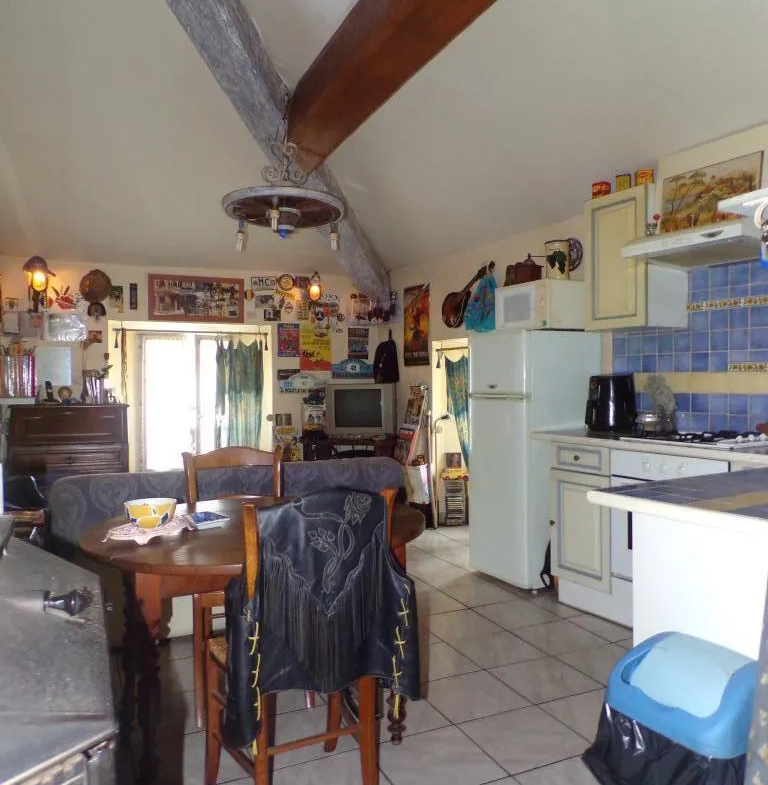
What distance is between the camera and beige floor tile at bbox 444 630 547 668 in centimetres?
287

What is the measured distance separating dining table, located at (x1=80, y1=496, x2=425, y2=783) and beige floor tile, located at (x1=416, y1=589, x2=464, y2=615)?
1276 mm

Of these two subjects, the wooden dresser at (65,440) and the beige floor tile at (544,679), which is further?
the wooden dresser at (65,440)

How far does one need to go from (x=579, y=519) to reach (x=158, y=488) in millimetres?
2102

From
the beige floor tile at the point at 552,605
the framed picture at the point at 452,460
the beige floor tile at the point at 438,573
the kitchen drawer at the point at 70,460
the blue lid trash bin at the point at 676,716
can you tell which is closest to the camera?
the blue lid trash bin at the point at 676,716

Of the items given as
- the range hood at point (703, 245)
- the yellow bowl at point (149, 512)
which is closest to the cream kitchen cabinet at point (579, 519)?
the range hood at point (703, 245)

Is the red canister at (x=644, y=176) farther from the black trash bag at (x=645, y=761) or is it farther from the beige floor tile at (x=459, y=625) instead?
the black trash bag at (x=645, y=761)

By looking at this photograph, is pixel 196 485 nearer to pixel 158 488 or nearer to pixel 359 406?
pixel 158 488

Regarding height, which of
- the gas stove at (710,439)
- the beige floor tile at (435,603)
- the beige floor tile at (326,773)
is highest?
the gas stove at (710,439)

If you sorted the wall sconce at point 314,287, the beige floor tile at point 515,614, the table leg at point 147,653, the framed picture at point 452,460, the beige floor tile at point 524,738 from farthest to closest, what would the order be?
the wall sconce at point 314,287, the framed picture at point 452,460, the beige floor tile at point 515,614, the beige floor tile at point 524,738, the table leg at point 147,653

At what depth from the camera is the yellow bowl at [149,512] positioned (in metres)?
2.01

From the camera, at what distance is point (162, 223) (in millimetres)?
5188

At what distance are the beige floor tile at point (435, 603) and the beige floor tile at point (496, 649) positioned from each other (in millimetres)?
378

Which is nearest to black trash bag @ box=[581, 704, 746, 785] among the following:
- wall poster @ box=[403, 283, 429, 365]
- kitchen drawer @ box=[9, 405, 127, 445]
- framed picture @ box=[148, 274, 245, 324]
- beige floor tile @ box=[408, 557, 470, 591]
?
beige floor tile @ box=[408, 557, 470, 591]

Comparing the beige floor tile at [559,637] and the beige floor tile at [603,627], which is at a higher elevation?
the beige floor tile at [603,627]
